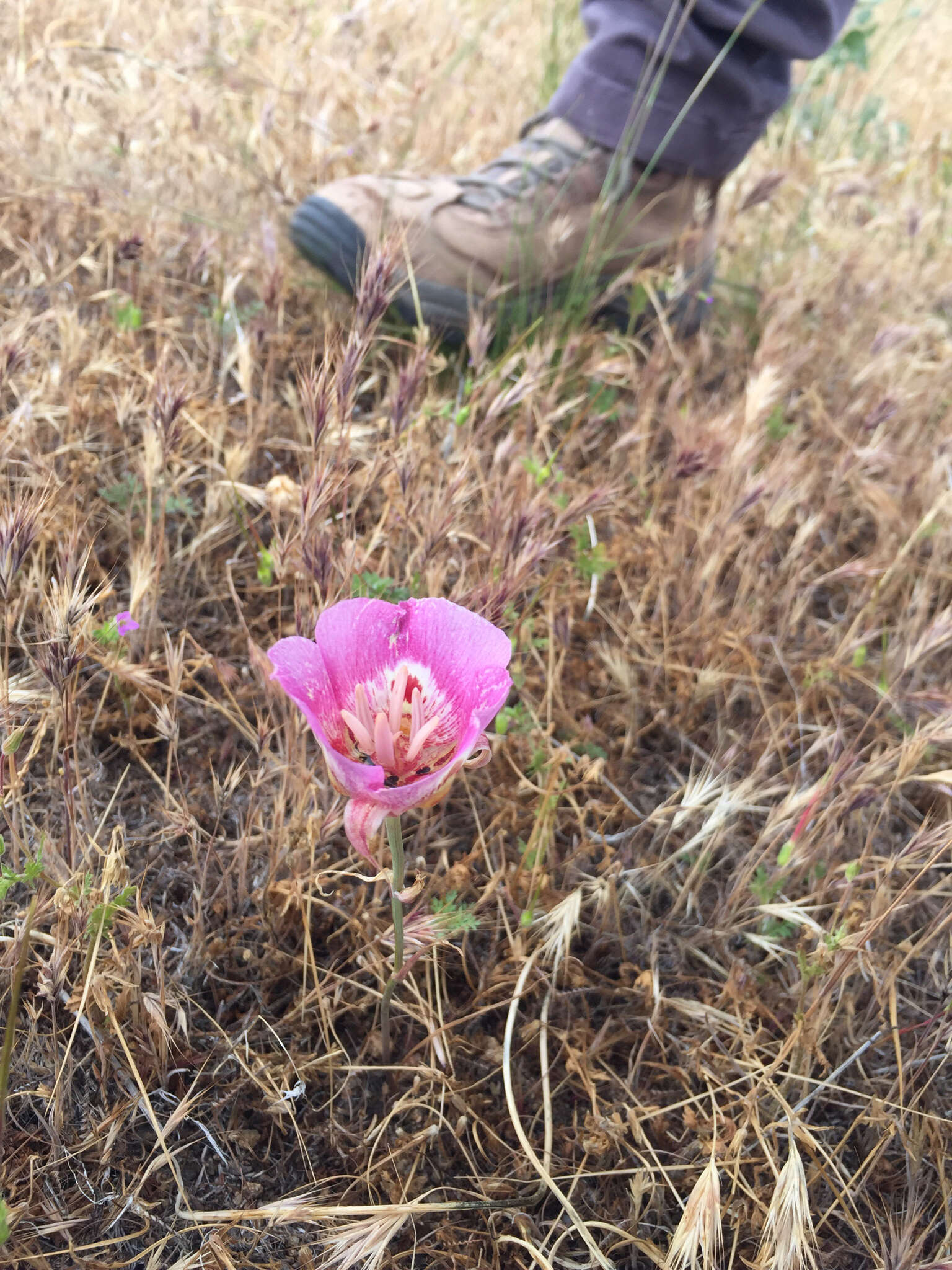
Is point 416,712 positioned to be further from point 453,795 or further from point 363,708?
point 453,795

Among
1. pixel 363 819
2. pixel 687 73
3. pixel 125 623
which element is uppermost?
pixel 687 73

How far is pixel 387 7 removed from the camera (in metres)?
2.84

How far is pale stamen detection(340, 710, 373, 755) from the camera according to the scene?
0.83 meters

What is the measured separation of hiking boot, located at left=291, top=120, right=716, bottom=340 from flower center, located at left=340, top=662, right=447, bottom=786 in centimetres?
103

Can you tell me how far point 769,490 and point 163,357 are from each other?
90 centimetres

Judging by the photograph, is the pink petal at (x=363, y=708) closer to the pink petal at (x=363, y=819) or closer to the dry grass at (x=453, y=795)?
the pink petal at (x=363, y=819)

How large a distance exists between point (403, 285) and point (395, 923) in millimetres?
1255

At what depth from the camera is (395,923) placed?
89 cm

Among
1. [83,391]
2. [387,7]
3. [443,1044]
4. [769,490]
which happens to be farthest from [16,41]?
[443,1044]

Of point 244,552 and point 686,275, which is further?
point 686,275

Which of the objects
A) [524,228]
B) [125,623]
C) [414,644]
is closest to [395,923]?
[414,644]

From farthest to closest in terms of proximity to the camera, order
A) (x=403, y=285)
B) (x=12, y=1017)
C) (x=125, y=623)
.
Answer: (x=403, y=285), (x=125, y=623), (x=12, y=1017)

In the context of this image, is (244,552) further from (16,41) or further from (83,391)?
(16,41)

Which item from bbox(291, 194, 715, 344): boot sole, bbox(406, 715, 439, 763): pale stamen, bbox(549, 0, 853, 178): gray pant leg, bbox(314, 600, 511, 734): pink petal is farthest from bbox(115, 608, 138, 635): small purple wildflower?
bbox(549, 0, 853, 178): gray pant leg
